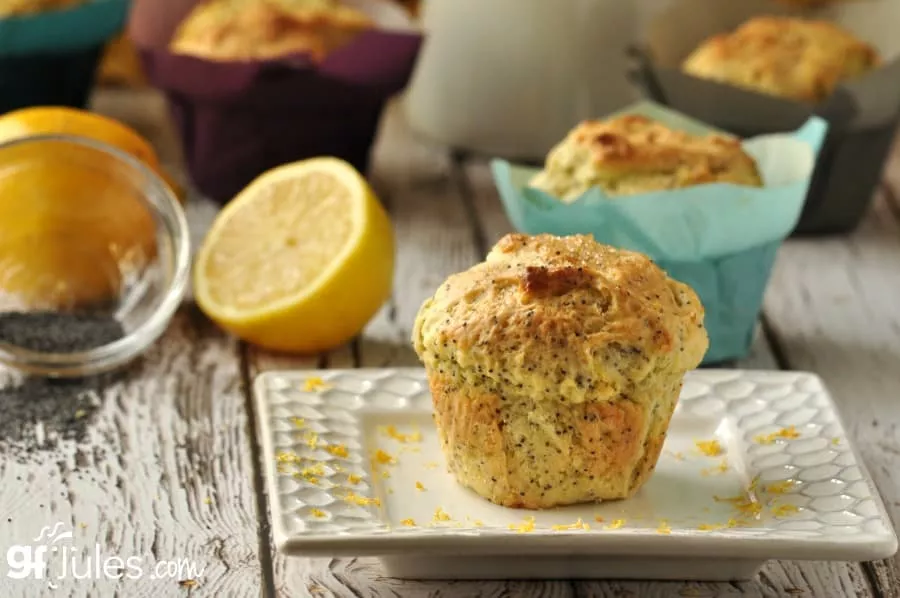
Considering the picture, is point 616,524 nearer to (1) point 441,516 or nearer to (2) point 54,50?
(1) point 441,516

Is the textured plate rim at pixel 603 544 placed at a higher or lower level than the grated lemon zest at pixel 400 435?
higher

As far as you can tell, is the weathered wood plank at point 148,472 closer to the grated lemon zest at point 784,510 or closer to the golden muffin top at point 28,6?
the grated lemon zest at point 784,510

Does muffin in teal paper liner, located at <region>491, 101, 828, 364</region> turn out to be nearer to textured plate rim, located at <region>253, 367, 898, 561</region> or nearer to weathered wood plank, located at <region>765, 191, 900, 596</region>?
weathered wood plank, located at <region>765, 191, 900, 596</region>

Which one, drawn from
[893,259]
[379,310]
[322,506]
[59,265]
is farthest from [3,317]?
[893,259]

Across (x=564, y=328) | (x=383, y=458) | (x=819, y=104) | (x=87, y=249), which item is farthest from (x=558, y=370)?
(x=819, y=104)

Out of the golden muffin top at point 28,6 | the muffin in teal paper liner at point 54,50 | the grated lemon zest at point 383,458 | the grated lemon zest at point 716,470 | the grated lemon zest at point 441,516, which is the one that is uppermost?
the grated lemon zest at point 716,470

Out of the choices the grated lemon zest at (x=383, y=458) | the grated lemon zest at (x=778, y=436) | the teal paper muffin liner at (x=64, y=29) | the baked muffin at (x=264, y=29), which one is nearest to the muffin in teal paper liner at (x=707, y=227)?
the grated lemon zest at (x=778, y=436)

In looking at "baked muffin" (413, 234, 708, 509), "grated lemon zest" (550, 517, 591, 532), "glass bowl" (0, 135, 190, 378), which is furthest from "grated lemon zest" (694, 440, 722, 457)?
"glass bowl" (0, 135, 190, 378)
